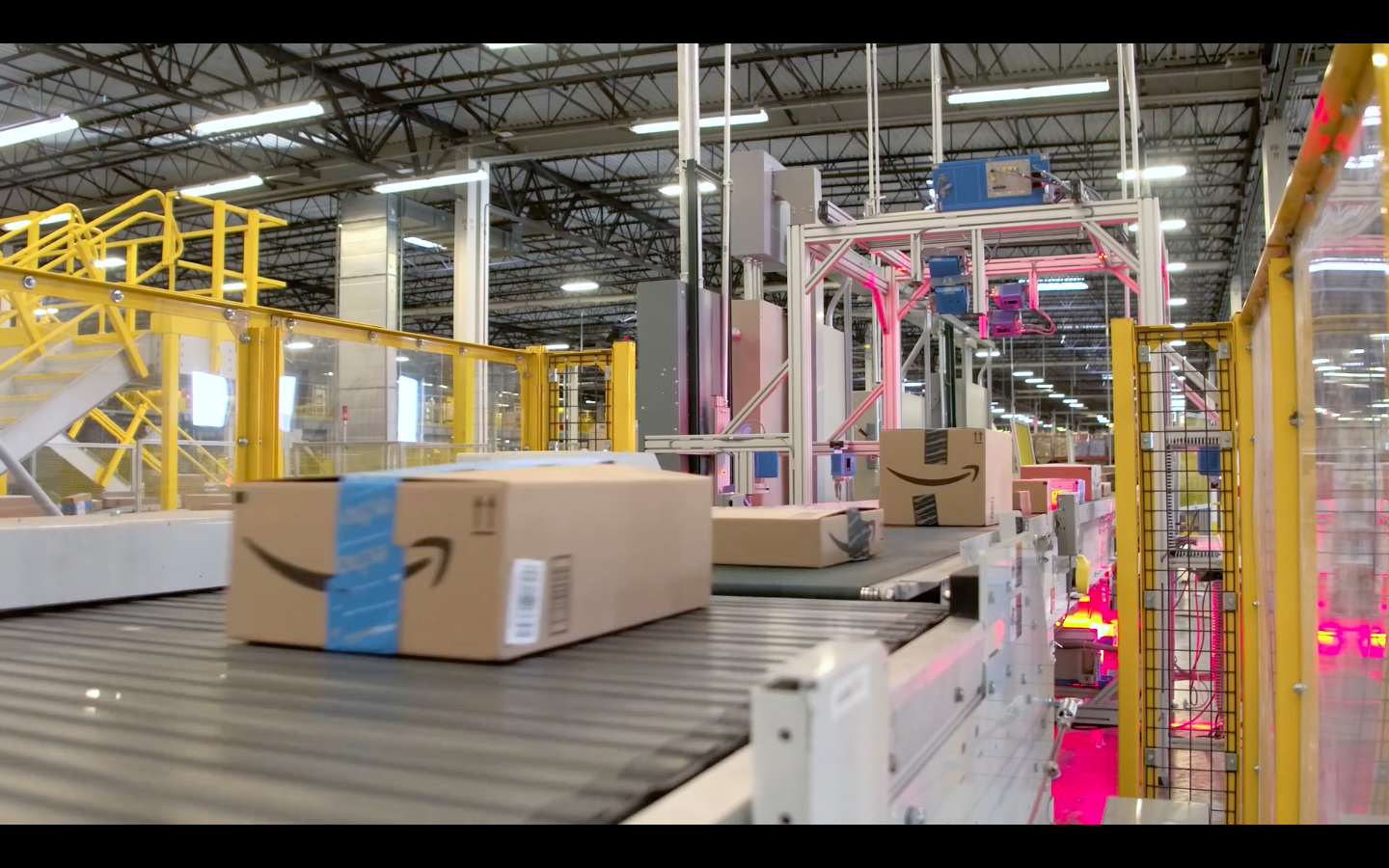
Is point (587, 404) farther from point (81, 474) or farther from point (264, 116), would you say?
point (264, 116)

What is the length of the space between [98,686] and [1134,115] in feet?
23.9

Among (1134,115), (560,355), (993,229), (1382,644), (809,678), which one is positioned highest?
(1134,115)

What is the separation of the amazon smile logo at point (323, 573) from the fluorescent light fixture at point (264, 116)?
920 cm

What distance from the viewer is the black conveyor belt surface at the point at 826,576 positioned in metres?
2.65

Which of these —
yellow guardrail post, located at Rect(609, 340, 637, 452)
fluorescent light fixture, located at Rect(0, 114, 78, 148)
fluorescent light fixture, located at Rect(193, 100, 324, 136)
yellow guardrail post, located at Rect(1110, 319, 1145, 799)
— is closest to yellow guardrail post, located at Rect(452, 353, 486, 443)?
yellow guardrail post, located at Rect(609, 340, 637, 452)

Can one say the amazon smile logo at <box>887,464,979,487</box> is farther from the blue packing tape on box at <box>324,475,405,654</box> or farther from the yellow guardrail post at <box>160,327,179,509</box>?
the yellow guardrail post at <box>160,327,179,509</box>

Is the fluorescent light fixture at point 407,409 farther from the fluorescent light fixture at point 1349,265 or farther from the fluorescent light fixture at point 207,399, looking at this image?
the fluorescent light fixture at point 1349,265

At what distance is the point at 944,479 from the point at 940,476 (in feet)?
0.08

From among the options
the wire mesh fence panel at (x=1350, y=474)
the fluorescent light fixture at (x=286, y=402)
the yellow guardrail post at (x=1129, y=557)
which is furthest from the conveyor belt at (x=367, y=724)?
the yellow guardrail post at (x=1129, y=557)

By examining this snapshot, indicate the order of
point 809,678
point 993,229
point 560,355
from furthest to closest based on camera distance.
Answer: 1. point 993,229
2. point 560,355
3. point 809,678

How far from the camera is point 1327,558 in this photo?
215 cm

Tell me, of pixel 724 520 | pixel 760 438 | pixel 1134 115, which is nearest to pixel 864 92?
pixel 1134 115

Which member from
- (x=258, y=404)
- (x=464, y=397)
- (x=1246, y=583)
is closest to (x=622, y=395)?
(x=464, y=397)

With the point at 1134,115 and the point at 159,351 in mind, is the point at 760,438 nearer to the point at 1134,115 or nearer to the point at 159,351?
the point at 1134,115
